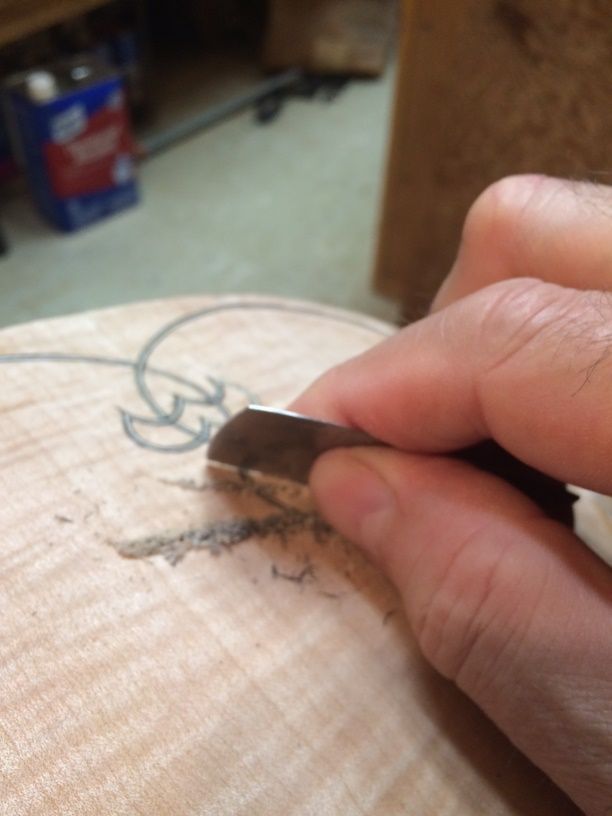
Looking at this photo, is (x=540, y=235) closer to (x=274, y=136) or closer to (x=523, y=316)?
(x=523, y=316)

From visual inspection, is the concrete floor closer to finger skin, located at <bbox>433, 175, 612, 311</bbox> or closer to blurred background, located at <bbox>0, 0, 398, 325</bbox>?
blurred background, located at <bbox>0, 0, 398, 325</bbox>

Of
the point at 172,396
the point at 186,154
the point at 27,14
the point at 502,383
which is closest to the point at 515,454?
the point at 502,383

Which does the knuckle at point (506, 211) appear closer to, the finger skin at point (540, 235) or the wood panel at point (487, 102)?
the finger skin at point (540, 235)

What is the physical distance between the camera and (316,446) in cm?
66

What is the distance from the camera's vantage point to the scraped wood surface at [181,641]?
48 centimetres

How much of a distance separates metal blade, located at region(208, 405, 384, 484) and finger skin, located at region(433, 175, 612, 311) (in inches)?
7.5

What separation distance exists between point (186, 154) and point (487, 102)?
A: 1.13 metres

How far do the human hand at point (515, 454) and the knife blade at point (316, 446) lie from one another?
0.05 feet

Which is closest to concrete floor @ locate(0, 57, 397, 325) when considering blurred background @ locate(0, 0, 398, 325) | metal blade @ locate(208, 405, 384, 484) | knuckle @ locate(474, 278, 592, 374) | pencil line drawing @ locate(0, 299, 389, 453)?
blurred background @ locate(0, 0, 398, 325)

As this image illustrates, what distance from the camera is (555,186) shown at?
627mm

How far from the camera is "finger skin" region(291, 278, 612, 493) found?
0.48m

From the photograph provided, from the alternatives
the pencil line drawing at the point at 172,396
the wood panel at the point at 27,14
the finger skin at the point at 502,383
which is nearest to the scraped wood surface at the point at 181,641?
the pencil line drawing at the point at 172,396

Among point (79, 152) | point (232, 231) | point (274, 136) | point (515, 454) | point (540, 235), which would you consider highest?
point (540, 235)

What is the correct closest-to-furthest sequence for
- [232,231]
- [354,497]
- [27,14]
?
[354,497] < [27,14] < [232,231]
